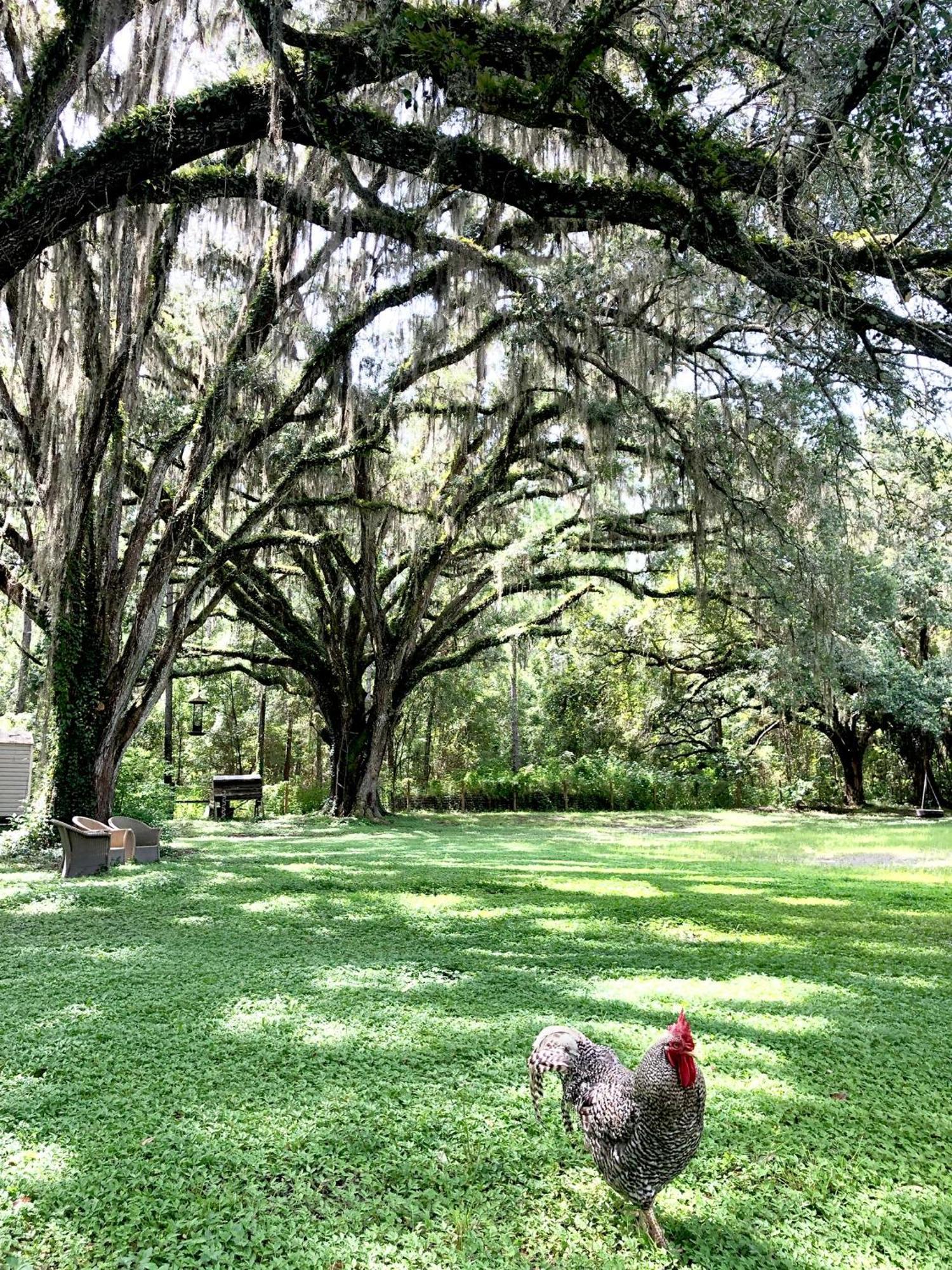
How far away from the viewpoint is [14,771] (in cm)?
1131

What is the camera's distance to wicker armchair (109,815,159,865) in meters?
7.79

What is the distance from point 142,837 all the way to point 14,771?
4.50 meters

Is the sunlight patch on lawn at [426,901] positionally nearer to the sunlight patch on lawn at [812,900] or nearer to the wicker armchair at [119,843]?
the sunlight patch on lawn at [812,900]

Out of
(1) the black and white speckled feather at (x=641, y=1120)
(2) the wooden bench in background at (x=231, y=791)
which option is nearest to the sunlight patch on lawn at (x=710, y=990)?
(1) the black and white speckled feather at (x=641, y=1120)

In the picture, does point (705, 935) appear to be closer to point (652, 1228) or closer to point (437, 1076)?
point (437, 1076)

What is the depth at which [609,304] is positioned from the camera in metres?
8.45

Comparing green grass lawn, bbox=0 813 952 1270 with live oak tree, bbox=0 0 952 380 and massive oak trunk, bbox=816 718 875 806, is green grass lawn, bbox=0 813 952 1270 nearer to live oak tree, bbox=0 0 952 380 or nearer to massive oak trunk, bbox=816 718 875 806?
live oak tree, bbox=0 0 952 380

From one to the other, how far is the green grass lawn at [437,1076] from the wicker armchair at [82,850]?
0.56m

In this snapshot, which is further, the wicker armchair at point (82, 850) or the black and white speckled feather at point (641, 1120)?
the wicker armchair at point (82, 850)

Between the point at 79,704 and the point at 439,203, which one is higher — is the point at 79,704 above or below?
below

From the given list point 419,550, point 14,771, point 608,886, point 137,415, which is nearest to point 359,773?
point 419,550

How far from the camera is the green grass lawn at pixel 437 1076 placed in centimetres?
201

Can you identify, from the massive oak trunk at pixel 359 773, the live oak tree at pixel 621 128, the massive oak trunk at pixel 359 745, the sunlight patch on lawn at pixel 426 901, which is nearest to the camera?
the live oak tree at pixel 621 128

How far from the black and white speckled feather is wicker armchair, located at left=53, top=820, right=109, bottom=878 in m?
5.53
